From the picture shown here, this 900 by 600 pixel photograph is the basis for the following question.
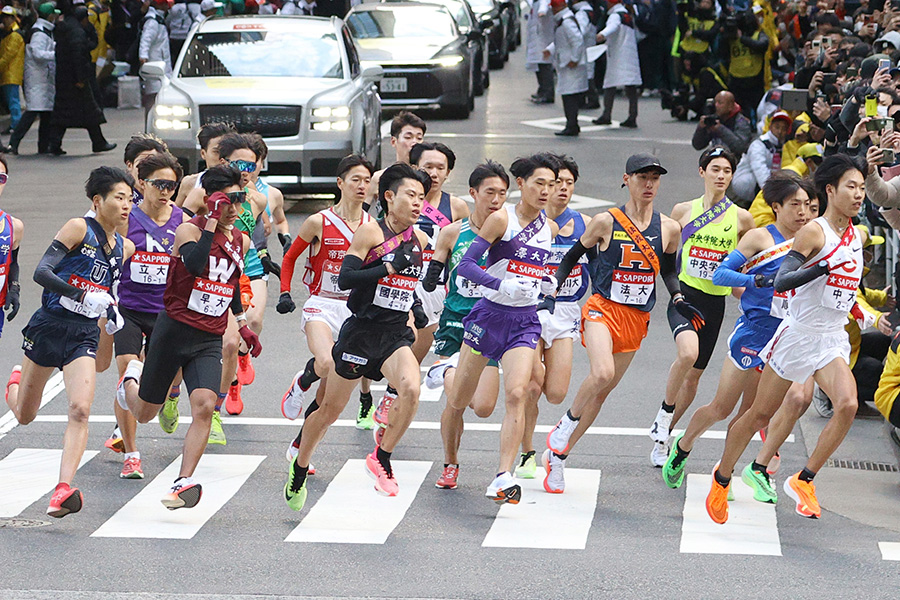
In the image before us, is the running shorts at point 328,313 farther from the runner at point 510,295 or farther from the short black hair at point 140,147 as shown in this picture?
the short black hair at point 140,147

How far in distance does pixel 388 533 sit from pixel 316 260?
2316 millimetres

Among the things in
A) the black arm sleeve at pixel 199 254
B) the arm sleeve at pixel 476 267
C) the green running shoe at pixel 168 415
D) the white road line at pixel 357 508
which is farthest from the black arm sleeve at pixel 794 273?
the green running shoe at pixel 168 415

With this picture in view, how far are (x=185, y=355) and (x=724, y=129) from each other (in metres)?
10.5

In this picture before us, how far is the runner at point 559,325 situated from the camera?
29.5 ft

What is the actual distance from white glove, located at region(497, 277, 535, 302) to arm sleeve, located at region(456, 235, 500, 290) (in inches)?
1.9

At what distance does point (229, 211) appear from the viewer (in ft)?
25.9

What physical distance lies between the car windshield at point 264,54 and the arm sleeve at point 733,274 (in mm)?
10443

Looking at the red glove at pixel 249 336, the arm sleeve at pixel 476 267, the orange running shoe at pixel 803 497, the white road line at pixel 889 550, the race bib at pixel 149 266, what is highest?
the arm sleeve at pixel 476 267

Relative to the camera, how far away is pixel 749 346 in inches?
345

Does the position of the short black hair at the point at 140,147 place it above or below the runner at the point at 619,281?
above

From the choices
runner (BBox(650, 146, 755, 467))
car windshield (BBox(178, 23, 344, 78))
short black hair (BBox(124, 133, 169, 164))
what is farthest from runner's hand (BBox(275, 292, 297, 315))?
car windshield (BBox(178, 23, 344, 78))

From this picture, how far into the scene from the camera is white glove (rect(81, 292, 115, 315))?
805 cm

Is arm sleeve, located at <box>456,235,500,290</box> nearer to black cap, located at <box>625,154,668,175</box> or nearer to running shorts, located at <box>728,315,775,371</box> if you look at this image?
black cap, located at <box>625,154,668,175</box>

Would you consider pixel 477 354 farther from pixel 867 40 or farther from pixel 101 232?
pixel 867 40
